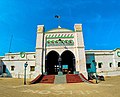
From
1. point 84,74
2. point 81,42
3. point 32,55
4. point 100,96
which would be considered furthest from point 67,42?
point 100,96

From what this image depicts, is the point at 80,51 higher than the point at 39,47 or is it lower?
lower

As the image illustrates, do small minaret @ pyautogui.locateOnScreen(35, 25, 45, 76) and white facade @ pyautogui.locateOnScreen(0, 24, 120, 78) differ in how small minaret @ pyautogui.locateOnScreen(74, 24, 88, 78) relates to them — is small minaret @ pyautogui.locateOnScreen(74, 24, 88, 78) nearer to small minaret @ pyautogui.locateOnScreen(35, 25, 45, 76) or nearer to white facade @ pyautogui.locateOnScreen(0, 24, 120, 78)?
white facade @ pyautogui.locateOnScreen(0, 24, 120, 78)

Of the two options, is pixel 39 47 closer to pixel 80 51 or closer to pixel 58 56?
pixel 58 56

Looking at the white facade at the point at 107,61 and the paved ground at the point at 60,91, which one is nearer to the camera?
the paved ground at the point at 60,91

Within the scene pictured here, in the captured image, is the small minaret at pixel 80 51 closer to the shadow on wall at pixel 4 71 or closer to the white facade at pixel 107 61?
the white facade at pixel 107 61

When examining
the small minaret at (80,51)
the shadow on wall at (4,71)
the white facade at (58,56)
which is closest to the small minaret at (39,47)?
the white facade at (58,56)

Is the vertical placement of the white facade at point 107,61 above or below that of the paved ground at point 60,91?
above

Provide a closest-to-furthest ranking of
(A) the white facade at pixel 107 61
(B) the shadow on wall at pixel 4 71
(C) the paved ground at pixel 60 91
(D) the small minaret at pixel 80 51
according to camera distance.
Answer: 1. (C) the paved ground at pixel 60 91
2. (D) the small minaret at pixel 80 51
3. (A) the white facade at pixel 107 61
4. (B) the shadow on wall at pixel 4 71

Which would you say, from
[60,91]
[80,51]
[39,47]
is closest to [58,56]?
[39,47]

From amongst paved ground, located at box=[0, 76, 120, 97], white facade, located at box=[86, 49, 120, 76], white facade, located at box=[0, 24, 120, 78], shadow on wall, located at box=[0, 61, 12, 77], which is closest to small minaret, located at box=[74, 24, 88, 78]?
white facade, located at box=[0, 24, 120, 78]

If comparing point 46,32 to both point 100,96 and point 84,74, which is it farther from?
point 100,96

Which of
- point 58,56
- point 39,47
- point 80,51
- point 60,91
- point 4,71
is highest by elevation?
point 39,47

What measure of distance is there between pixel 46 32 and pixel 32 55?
8.22 metres

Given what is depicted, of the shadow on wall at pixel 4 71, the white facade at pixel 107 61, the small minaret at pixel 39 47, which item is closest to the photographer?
the small minaret at pixel 39 47
